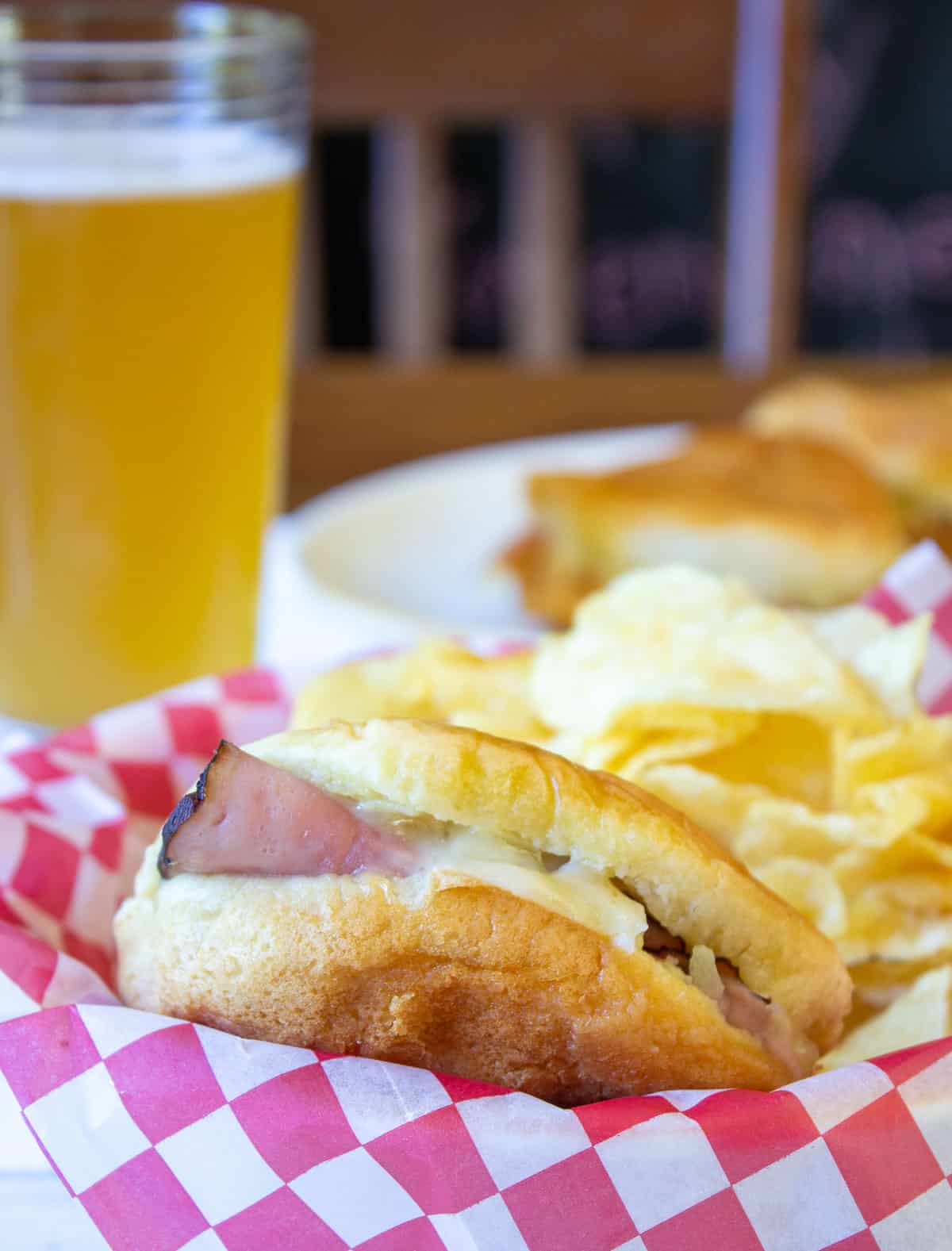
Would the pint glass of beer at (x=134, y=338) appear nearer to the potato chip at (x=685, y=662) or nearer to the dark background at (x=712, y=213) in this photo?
the potato chip at (x=685, y=662)

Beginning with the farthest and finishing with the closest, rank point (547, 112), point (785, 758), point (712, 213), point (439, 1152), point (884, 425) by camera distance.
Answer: point (712, 213) → point (547, 112) → point (884, 425) → point (785, 758) → point (439, 1152)

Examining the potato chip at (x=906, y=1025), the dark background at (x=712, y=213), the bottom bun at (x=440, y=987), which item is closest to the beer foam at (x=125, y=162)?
the bottom bun at (x=440, y=987)

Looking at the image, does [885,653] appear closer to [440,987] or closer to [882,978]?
[882,978]

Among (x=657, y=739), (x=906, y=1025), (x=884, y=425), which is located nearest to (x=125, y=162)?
(x=657, y=739)

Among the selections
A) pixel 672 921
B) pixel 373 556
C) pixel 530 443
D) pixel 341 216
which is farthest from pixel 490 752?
pixel 341 216

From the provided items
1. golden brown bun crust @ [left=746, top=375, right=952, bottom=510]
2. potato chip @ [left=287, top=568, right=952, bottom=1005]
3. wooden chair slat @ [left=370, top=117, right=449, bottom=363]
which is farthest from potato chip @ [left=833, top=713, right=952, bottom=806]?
wooden chair slat @ [left=370, top=117, right=449, bottom=363]

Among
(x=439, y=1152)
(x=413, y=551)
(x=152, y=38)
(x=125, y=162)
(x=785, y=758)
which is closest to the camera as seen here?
(x=439, y=1152)

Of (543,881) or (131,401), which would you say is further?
(131,401)

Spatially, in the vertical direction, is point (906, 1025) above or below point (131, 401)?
below
